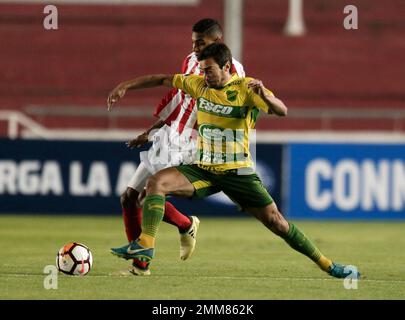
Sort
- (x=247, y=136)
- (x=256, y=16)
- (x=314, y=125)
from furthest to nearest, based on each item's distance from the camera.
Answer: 1. (x=256, y=16)
2. (x=314, y=125)
3. (x=247, y=136)

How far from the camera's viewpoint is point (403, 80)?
27359mm

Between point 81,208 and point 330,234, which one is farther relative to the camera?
point 81,208

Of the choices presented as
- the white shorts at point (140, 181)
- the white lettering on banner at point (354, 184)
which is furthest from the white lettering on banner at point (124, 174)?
the white shorts at point (140, 181)

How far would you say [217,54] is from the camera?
820cm

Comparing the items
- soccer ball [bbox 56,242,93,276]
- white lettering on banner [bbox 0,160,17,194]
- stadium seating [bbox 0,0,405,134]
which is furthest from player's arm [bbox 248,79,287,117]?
stadium seating [bbox 0,0,405,134]

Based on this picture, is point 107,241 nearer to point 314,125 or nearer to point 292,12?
point 314,125

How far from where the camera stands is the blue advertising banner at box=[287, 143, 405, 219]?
15703mm

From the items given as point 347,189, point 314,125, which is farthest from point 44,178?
point 314,125

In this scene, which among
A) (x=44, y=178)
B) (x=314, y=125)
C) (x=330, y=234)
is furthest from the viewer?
(x=314, y=125)

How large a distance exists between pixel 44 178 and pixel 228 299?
341 inches

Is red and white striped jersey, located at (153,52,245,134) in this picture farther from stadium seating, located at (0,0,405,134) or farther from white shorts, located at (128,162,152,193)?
stadium seating, located at (0,0,405,134)

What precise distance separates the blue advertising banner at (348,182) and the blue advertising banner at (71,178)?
1.24ft

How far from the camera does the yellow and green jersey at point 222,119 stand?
8.37 metres

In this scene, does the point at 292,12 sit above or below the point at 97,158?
above
